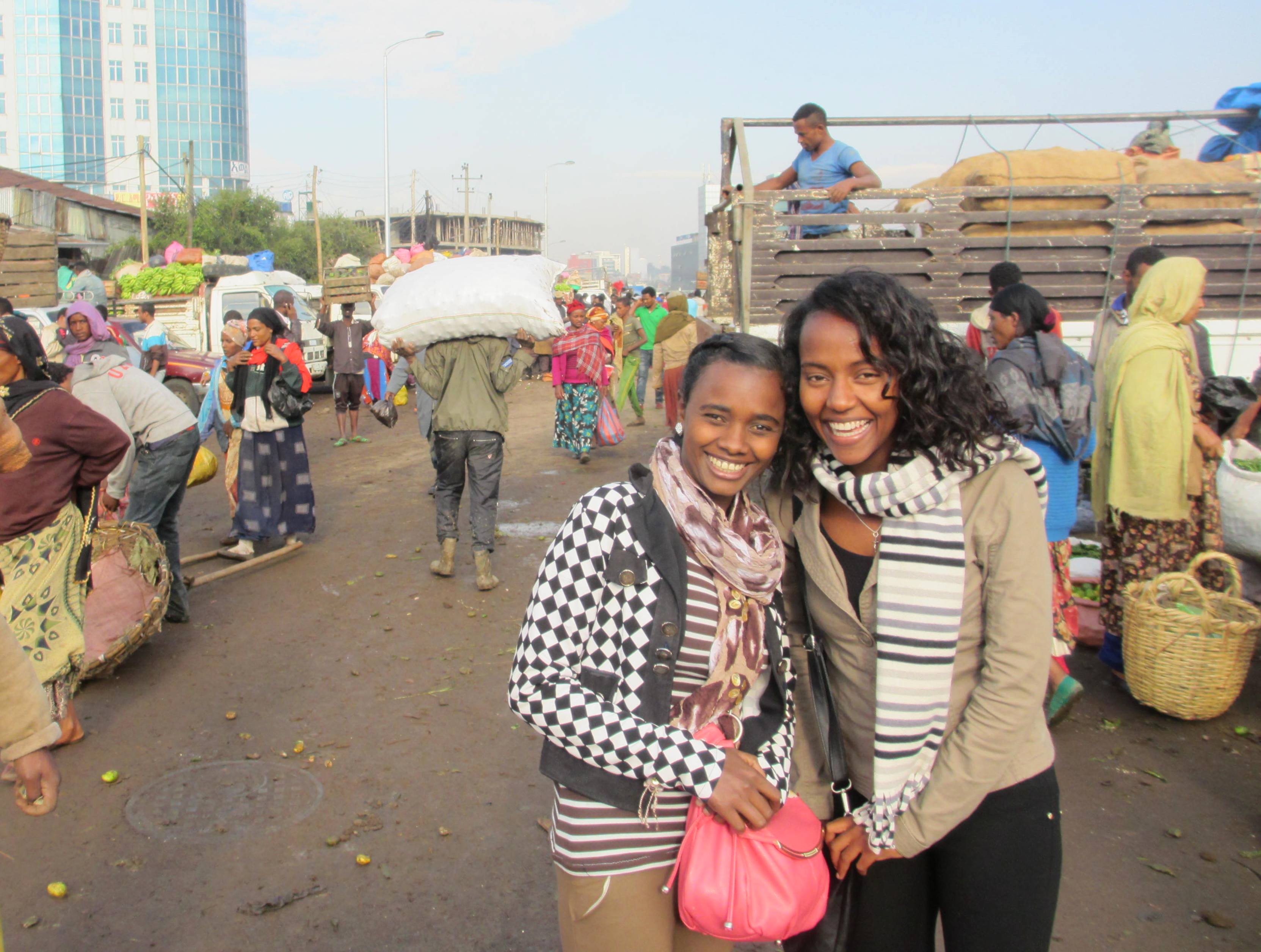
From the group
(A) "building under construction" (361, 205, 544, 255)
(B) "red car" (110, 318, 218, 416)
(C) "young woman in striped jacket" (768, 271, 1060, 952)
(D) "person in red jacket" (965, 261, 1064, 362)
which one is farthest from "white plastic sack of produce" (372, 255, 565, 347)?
(A) "building under construction" (361, 205, 544, 255)

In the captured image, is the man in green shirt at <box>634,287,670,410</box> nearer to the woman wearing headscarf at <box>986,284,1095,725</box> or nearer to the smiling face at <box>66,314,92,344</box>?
the smiling face at <box>66,314,92,344</box>

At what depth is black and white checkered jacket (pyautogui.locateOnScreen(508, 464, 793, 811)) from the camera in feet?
5.73

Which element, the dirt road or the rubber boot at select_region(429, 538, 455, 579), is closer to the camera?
the dirt road

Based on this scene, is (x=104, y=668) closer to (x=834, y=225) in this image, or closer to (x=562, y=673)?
(x=562, y=673)

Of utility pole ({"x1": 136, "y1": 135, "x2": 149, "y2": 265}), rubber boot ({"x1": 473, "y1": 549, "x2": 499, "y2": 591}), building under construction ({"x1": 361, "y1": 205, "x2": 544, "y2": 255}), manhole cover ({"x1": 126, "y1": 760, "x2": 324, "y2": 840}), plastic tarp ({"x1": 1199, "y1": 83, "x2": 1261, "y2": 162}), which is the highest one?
building under construction ({"x1": 361, "y1": 205, "x2": 544, "y2": 255})

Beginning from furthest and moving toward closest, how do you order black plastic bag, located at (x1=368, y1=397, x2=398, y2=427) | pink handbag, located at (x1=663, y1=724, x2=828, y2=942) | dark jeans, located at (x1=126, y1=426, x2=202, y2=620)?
1. black plastic bag, located at (x1=368, y1=397, x2=398, y2=427)
2. dark jeans, located at (x1=126, y1=426, x2=202, y2=620)
3. pink handbag, located at (x1=663, y1=724, x2=828, y2=942)

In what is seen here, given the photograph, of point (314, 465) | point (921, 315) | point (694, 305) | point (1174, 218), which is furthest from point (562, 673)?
point (694, 305)

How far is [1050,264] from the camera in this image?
6.41 meters

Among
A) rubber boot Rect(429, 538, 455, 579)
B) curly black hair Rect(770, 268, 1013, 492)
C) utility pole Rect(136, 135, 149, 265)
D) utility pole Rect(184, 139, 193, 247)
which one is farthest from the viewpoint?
utility pole Rect(184, 139, 193, 247)

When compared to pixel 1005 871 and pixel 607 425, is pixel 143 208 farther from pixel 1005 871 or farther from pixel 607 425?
pixel 1005 871

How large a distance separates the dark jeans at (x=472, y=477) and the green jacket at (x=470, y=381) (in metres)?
0.09

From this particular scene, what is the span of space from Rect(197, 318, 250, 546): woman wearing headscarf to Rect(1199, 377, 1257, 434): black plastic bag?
677 centimetres

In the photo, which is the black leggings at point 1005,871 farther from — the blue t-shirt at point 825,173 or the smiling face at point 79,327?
the smiling face at point 79,327

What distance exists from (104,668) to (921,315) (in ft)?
16.3
